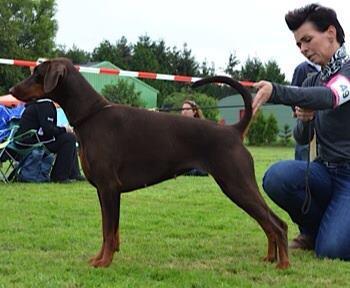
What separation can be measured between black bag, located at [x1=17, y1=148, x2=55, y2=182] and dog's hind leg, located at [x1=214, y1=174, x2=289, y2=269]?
19.0ft

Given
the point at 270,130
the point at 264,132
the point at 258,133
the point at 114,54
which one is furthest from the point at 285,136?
the point at 114,54

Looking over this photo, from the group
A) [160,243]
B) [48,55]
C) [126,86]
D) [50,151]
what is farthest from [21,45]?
[160,243]

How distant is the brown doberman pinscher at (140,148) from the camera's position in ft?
13.0

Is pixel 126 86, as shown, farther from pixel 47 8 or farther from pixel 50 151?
pixel 50 151

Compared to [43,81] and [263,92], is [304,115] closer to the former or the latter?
[263,92]

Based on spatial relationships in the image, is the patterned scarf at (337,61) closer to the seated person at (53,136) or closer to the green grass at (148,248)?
the green grass at (148,248)

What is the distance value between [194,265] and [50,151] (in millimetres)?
5710

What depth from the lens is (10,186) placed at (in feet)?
28.5

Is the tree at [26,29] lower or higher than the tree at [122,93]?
higher

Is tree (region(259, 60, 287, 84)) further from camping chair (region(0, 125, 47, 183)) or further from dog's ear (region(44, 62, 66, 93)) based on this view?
dog's ear (region(44, 62, 66, 93))

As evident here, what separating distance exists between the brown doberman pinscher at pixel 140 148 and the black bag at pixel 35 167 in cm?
530

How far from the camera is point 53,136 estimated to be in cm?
927

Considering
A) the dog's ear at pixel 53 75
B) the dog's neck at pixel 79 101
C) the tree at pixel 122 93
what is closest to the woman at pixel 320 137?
the dog's neck at pixel 79 101

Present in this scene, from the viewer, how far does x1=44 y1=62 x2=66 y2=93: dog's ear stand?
399 cm
